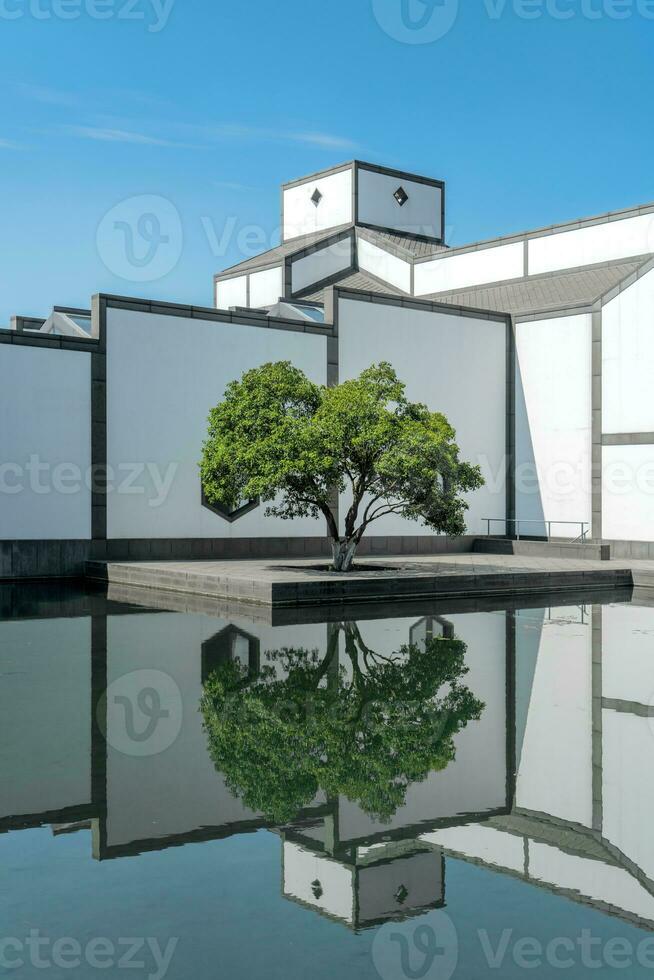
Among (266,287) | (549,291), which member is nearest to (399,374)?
(549,291)

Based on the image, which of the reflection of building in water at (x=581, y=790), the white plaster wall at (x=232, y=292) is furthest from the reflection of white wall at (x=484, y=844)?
the white plaster wall at (x=232, y=292)

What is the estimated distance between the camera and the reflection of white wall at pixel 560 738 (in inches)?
213

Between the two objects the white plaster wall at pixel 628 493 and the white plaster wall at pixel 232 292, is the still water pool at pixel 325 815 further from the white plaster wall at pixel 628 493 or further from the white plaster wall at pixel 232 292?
the white plaster wall at pixel 232 292

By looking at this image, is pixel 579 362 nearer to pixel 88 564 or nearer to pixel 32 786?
pixel 88 564

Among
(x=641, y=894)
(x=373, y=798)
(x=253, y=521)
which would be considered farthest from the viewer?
(x=253, y=521)

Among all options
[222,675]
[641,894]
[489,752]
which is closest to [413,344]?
[222,675]

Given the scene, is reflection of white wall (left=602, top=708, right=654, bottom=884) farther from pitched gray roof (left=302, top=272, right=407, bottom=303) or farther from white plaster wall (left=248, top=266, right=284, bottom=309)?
white plaster wall (left=248, top=266, right=284, bottom=309)

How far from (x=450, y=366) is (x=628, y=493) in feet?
16.8

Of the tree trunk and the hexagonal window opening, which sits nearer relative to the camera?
the hexagonal window opening

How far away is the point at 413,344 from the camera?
23984 millimetres

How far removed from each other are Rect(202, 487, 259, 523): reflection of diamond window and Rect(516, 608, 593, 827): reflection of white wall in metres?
11.2

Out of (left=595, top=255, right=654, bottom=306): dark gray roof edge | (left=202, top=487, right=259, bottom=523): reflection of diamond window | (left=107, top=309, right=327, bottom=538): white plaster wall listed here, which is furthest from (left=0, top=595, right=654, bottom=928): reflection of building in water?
(left=595, top=255, right=654, bottom=306): dark gray roof edge

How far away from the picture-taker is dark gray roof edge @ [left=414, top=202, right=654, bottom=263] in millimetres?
24719

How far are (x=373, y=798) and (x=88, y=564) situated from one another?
14891 mm
